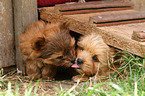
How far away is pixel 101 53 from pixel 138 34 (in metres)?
0.78

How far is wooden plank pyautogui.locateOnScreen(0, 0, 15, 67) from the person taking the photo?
472 centimetres

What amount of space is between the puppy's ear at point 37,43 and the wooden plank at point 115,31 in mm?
934

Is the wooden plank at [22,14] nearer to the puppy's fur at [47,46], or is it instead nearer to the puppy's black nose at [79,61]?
the puppy's fur at [47,46]

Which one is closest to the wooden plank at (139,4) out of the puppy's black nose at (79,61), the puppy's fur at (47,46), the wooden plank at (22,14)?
the puppy's fur at (47,46)

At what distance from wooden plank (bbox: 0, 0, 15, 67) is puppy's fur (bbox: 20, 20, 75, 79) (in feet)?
1.65

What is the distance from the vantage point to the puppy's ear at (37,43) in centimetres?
400

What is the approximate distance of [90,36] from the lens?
4293 millimetres

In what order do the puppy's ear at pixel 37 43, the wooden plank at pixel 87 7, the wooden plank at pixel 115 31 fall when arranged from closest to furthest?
the wooden plank at pixel 115 31 → the puppy's ear at pixel 37 43 → the wooden plank at pixel 87 7

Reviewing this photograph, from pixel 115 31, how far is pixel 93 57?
63 cm

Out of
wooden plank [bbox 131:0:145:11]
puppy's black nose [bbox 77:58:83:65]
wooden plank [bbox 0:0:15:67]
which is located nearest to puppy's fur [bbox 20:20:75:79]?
puppy's black nose [bbox 77:58:83:65]

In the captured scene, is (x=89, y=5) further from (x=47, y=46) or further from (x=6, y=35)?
(x=6, y=35)

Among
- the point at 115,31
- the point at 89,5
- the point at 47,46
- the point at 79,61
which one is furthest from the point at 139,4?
the point at 47,46

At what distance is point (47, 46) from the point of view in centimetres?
404

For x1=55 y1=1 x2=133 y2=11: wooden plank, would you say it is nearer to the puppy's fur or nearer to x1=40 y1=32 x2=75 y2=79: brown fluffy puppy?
the puppy's fur
